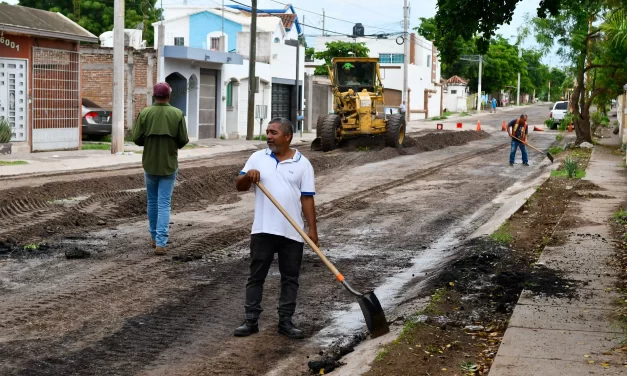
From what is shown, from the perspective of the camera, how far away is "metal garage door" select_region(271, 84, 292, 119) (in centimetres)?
4119

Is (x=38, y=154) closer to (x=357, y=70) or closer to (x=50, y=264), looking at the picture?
(x=357, y=70)

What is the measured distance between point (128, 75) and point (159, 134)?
21.4 meters

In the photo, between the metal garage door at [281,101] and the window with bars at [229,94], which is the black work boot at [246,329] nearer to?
the window with bars at [229,94]

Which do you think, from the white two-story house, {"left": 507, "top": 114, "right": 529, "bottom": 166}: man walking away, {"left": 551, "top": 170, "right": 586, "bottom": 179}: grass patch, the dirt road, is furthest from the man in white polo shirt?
the white two-story house

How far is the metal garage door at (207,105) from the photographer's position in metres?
34.2

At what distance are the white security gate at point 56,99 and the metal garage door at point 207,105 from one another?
8.56 metres

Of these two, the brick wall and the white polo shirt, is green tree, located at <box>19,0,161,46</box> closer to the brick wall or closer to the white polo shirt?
the brick wall

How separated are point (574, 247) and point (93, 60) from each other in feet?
77.6

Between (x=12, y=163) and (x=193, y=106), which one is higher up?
(x=193, y=106)

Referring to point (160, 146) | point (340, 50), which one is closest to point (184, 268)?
point (160, 146)

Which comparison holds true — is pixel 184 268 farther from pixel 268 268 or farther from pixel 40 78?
pixel 40 78

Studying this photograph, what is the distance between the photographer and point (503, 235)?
1195 centimetres

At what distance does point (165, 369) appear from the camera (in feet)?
20.1

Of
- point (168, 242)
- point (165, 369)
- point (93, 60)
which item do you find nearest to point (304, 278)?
point (168, 242)
